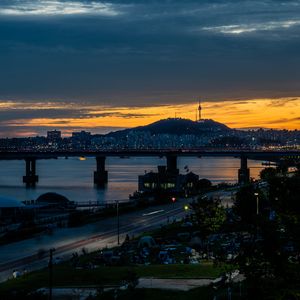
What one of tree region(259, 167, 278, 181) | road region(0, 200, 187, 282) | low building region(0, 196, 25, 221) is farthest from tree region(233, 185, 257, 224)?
low building region(0, 196, 25, 221)

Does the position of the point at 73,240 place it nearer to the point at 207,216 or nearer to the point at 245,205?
the point at 207,216

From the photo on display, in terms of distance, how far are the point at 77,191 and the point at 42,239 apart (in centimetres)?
3866

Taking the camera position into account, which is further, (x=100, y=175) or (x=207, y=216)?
(x=100, y=175)

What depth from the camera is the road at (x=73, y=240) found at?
70.7 feet

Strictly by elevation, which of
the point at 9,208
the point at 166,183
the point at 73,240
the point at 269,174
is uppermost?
the point at 269,174

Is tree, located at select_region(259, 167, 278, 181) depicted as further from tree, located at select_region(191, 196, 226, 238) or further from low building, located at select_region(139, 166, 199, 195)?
low building, located at select_region(139, 166, 199, 195)

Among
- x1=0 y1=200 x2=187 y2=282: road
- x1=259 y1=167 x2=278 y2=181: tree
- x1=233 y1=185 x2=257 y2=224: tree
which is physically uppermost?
x1=259 y1=167 x2=278 y2=181: tree

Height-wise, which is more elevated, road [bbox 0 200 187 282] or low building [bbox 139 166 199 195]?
low building [bbox 139 166 199 195]

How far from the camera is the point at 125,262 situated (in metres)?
19.5

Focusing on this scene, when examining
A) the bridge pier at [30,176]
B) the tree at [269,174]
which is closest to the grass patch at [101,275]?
the tree at [269,174]

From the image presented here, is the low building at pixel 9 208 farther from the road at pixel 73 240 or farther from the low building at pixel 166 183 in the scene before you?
the low building at pixel 166 183

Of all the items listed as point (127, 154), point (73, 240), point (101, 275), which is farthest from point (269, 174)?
point (127, 154)

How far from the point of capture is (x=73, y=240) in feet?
89.6

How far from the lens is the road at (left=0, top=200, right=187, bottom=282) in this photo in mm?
21547
